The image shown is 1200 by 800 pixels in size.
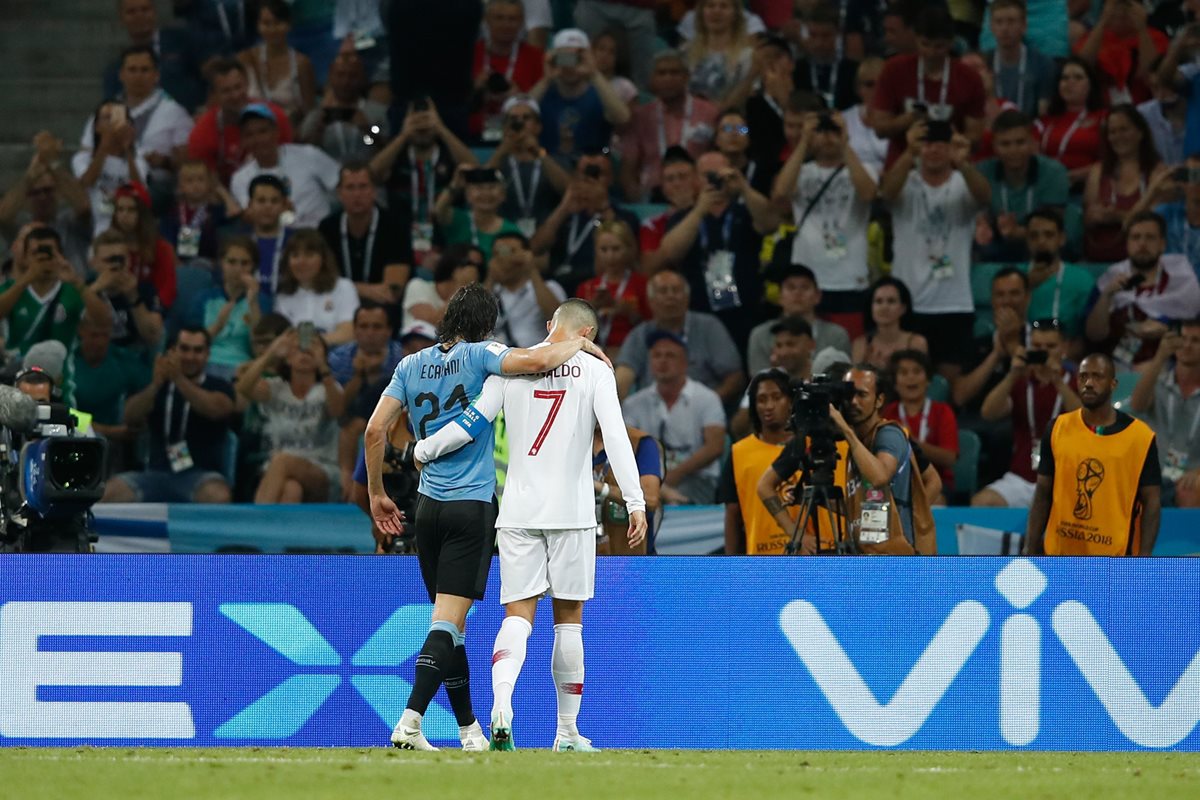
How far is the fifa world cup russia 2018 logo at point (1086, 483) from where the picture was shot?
10461 millimetres

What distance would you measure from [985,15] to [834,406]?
7319 millimetres

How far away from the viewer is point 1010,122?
574 inches

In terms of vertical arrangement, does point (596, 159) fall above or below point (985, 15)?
below

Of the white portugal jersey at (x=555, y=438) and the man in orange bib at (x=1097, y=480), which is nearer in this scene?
the white portugal jersey at (x=555, y=438)

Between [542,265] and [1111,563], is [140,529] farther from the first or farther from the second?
[1111,563]

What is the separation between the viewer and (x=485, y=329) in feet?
27.0

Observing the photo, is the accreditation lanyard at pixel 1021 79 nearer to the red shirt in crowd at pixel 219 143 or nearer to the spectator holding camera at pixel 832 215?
the spectator holding camera at pixel 832 215

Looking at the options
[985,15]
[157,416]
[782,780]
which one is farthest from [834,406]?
[985,15]

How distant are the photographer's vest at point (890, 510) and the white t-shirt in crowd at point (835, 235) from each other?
3.98 m

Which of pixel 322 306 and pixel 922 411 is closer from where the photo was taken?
pixel 922 411

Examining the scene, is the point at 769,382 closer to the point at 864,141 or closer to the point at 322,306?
the point at 864,141

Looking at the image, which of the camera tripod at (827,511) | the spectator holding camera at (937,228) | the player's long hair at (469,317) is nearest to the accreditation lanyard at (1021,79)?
the spectator holding camera at (937,228)

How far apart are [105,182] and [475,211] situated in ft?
10.9

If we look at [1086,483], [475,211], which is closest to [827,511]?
[1086,483]
